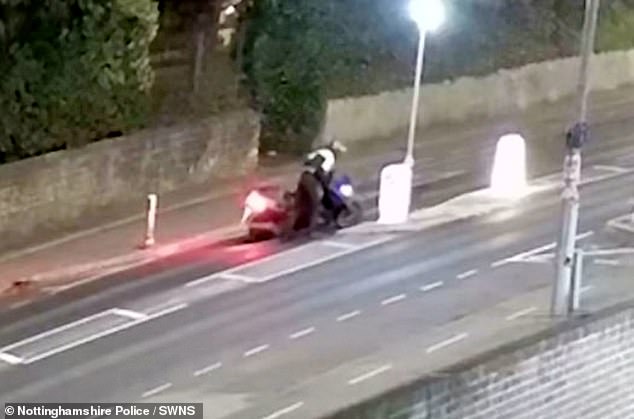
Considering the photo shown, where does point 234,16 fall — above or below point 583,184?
above

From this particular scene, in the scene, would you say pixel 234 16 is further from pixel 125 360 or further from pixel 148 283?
pixel 125 360

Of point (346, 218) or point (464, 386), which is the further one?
point (346, 218)

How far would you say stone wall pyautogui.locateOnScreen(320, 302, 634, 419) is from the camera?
15.4 m

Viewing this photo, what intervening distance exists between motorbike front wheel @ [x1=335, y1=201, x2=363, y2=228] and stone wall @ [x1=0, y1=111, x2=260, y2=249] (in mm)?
4347

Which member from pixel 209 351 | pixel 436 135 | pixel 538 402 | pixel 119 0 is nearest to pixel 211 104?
pixel 119 0

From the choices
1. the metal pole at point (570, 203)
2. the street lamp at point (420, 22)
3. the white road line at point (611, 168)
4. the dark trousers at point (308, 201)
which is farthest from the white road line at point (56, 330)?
the white road line at point (611, 168)

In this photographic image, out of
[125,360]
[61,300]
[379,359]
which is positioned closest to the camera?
[379,359]

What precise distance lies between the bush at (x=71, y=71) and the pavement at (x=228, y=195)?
1686 mm

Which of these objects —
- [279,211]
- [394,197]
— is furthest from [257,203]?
[394,197]

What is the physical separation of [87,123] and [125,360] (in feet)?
36.1

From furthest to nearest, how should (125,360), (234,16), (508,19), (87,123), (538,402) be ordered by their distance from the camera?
(508,19)
(234,16)
(87,123)
(125,360)
(538,402)

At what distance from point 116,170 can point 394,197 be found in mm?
4745

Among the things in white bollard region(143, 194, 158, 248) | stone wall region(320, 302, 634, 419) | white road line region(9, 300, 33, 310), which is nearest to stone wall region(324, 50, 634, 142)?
white bollard region(143, 194, 158, 248)

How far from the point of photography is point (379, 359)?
19594 mm
